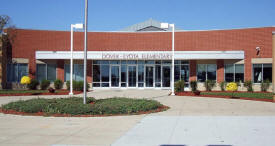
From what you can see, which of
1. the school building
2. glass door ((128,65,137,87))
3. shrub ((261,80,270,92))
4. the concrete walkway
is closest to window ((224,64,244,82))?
the school building

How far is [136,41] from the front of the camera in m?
32.2

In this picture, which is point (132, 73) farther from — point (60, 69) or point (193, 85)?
point (60, 69)

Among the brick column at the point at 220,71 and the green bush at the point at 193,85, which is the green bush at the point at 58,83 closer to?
the green bush at the point at 193,85

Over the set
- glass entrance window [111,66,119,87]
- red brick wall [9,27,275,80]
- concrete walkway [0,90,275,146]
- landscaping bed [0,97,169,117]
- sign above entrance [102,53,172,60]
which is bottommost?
concrete walkway [0,90,275,146]

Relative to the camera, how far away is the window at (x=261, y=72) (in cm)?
2914

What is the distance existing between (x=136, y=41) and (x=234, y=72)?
10308mm

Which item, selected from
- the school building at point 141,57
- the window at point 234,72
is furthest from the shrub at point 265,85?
the window at point 234,72

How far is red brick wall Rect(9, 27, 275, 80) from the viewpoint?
99.3 feet

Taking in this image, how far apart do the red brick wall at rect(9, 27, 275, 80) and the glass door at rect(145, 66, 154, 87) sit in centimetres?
208

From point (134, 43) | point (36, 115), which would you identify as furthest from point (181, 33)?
point (36, 115)

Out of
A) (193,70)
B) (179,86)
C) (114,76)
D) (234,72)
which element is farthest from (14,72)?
(234,72)

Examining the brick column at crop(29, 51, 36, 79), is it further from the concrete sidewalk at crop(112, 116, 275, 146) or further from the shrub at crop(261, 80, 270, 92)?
the shrub at crop(261, 80, 270, 92)

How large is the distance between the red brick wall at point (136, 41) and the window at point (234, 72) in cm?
53

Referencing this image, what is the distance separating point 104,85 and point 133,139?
930 inches
